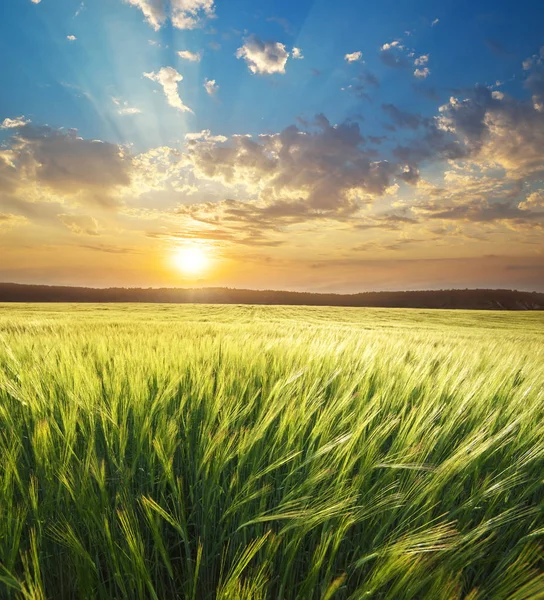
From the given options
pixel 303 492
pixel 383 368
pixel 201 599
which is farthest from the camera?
pixel 383 368

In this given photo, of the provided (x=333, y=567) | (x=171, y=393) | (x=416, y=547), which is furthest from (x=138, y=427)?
(x=416, y=547)

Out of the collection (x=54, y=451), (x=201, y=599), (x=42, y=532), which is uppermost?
(x=54, y=451)

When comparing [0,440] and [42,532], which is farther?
[0,440]

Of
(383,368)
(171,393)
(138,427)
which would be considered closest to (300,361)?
(383,368)

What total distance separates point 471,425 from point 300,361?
98 centimetres

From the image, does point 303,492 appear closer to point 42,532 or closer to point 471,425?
point 42,532

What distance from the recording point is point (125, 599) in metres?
0.79

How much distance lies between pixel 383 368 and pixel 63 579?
1.71 m

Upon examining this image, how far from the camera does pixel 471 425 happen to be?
1.64 metres

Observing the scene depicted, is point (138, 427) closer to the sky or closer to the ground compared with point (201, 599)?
closer to the sky

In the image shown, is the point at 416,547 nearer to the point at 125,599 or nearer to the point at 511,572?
the point at 511,572

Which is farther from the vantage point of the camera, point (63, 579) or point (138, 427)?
point (138, 427)

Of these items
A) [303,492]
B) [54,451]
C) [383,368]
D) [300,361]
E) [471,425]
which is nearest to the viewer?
[303,492]

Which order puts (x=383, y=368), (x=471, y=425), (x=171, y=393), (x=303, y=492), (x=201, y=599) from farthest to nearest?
(x=383, y=368) → (x=171, y=393) → (x=471, y=425) → (x=303, y=492) → (x=201, y=599)
